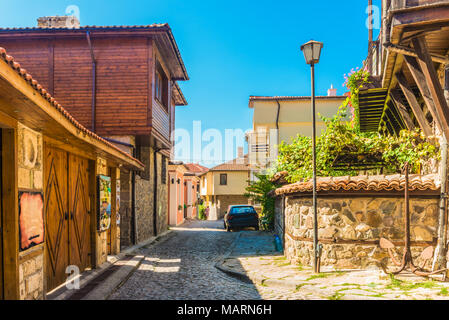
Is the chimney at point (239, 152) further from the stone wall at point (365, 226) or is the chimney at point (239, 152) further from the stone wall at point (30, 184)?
the stone wall at point (30, 184)

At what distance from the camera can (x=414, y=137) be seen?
9148 mm

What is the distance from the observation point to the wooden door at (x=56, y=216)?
20.7 feet

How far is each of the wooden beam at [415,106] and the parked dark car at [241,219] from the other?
12889 millimetres

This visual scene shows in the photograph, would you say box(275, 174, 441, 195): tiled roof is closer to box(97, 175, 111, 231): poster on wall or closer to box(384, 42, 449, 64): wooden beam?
box(384, 42, 449, 64): wooden beam

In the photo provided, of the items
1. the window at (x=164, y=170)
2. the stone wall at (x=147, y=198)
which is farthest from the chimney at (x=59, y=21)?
the window at (x=164, y=170)

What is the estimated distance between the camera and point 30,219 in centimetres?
513

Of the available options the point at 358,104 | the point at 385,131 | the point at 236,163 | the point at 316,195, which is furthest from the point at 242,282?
the point at 236,163

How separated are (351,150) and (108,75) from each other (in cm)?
829

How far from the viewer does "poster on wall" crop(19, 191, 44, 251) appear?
16.0 feet

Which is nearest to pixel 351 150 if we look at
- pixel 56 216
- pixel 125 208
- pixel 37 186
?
pixel 125 208

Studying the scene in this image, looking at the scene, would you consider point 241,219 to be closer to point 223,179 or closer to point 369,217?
point 369,217
